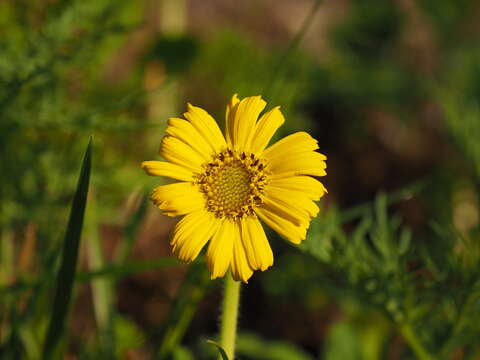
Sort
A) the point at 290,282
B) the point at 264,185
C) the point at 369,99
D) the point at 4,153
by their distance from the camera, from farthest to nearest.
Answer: the point at 369,99 < the point at 290,282 < the point at 4,153 < the point at 264,185

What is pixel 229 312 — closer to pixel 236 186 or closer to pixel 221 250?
pixel 221 250

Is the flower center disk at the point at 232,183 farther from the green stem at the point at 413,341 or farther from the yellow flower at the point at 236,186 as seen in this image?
the green stem at the point at 413,341

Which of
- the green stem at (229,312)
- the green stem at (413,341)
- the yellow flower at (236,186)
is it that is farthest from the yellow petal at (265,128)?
the green stem at (413,341)

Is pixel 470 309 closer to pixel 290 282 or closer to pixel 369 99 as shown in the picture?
pixel 290 282

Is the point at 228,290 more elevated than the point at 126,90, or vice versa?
the point at 126,90

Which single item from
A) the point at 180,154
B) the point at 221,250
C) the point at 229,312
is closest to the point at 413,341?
the point at 229,312

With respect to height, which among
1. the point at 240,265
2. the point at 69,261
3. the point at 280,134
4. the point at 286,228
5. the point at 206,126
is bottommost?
the point at 69,261

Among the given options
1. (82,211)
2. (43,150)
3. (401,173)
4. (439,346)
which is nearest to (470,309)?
(439,346)
